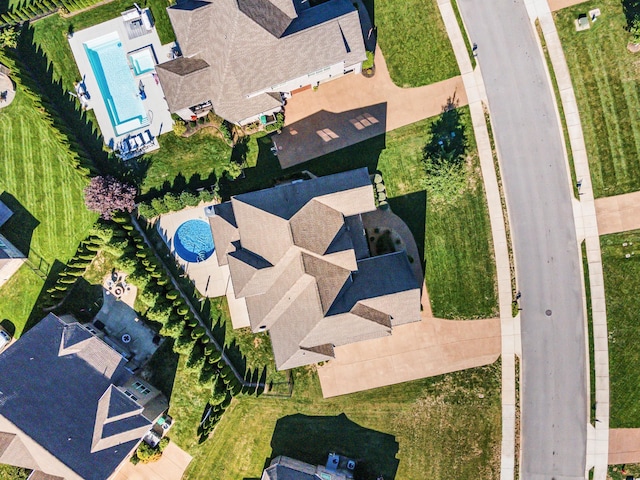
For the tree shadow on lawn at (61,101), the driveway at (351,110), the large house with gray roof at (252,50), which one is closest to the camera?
the large house with gray roof at (252,50)

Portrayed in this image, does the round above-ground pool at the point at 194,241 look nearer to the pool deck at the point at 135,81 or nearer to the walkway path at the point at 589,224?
the pool deck at the point at 135,81

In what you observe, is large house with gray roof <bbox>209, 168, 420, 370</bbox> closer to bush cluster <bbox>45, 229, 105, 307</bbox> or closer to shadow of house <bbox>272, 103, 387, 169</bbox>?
shadow of house <bbox>272, 103, 387, 169</bbox>

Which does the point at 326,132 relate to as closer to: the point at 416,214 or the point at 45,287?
the point at 416,214

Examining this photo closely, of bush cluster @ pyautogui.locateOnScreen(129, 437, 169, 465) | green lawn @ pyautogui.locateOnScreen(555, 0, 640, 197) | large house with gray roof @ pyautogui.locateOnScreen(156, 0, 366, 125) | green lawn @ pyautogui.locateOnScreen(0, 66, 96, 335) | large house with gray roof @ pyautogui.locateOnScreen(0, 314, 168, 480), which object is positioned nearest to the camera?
large house with gray roof @ pyautogui.locateOnScreen(156, 0, 366, 125)

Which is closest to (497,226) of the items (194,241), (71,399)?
(194,241)

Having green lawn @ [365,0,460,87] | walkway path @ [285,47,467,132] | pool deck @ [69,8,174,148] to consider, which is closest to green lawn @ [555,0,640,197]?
green lawn @ [365,0,460,87]

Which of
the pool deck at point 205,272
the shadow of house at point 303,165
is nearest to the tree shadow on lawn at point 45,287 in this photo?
the pool deck at point 205,272

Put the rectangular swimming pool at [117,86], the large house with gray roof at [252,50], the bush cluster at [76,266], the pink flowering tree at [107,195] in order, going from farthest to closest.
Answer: the rectangular swimming pool at [117,86] < the bush cluster at [76,266] < the pink flowering tree at [107,195] < the large house with gray roof at [252,50]
